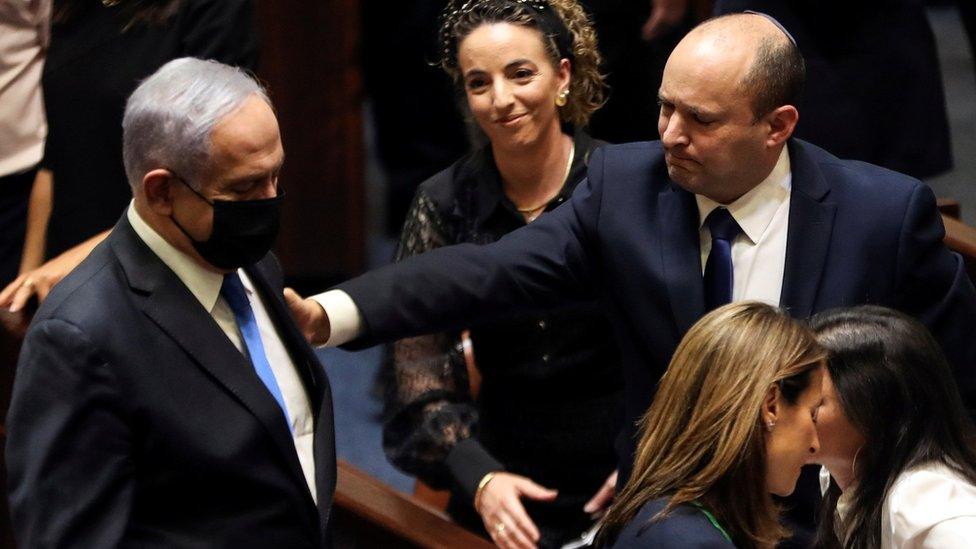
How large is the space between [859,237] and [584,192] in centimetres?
48

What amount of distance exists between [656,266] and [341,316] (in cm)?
54

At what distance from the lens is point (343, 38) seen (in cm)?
523

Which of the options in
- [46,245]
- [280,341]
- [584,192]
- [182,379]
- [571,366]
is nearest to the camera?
[182,379]

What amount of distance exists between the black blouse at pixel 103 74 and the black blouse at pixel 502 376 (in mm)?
511

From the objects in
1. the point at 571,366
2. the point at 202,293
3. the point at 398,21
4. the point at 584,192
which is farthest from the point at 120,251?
the point at 398,21

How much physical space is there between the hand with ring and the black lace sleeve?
16cm

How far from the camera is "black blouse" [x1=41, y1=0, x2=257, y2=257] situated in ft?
10.1

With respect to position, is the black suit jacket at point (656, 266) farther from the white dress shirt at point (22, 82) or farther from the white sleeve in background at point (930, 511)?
the white dress shirt at point (22, 82)

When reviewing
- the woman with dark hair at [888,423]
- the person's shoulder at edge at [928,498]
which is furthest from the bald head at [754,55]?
the person's shoulder at edge at [928,498]

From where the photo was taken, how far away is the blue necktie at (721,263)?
2541mm

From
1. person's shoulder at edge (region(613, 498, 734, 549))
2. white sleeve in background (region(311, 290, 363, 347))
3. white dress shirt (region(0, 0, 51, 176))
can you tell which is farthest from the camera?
white dress shirt (region(0, 0, 51, 176))

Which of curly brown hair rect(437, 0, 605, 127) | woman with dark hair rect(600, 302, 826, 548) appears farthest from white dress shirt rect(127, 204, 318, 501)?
curly brown hair rect(437, 0, 605, 127)

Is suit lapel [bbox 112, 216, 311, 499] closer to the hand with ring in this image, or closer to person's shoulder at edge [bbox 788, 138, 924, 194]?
the hand with ring

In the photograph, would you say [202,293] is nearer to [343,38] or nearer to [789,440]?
[789,440]
